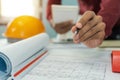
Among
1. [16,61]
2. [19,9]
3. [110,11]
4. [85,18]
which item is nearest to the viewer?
[16,61]

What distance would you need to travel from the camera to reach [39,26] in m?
1.16

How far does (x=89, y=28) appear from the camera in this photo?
2.30 ft

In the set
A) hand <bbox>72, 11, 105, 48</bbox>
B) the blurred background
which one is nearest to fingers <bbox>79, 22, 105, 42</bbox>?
hand <bbox>72, 11, 105, 48</bbox>

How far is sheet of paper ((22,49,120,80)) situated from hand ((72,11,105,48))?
0.23 ft

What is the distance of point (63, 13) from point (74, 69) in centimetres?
47

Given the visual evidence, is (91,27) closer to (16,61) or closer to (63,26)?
(16,61)

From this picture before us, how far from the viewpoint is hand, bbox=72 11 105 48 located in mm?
677

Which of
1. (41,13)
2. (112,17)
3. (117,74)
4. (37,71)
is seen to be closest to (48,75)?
(37,71)

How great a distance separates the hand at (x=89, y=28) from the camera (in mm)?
677

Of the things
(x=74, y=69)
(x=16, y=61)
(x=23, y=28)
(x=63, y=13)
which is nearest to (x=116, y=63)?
(x=74, y=69)

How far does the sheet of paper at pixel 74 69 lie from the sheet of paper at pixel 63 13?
0.96 ft

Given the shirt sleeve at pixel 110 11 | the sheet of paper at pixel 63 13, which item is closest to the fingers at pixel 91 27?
the shirt sleeve at pixel 110 11

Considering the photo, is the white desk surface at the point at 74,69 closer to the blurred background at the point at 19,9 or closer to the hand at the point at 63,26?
the hand at the point at 63,26

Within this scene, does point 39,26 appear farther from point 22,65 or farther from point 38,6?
point 38,6
